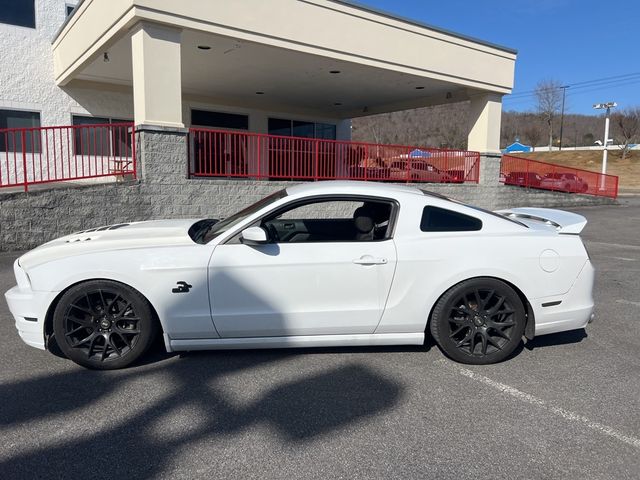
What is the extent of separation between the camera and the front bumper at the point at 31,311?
3510 millimetres

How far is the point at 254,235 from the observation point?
11.5ft

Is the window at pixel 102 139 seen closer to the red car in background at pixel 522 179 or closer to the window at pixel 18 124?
the window at pixel 18 124

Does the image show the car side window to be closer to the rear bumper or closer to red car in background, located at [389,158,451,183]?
the rear bumper

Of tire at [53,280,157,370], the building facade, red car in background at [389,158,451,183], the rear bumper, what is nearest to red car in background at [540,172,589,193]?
the building facade

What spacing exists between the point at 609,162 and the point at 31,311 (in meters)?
70.9

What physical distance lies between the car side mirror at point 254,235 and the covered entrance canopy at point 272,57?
249 inches

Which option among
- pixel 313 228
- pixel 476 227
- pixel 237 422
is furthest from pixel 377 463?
pixel 313 228

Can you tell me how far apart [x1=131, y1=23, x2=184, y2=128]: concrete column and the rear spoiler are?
22.0 feet

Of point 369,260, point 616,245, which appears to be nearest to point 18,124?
point 369,260

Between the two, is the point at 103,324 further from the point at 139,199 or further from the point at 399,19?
the point at 399,19

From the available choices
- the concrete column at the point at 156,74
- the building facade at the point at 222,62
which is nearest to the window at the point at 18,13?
the building facade at the point at 222,62

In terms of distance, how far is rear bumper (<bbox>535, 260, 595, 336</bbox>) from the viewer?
3.82 m

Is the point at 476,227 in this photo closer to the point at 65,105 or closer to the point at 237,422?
the point at 237,422

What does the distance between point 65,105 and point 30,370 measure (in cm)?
1110
